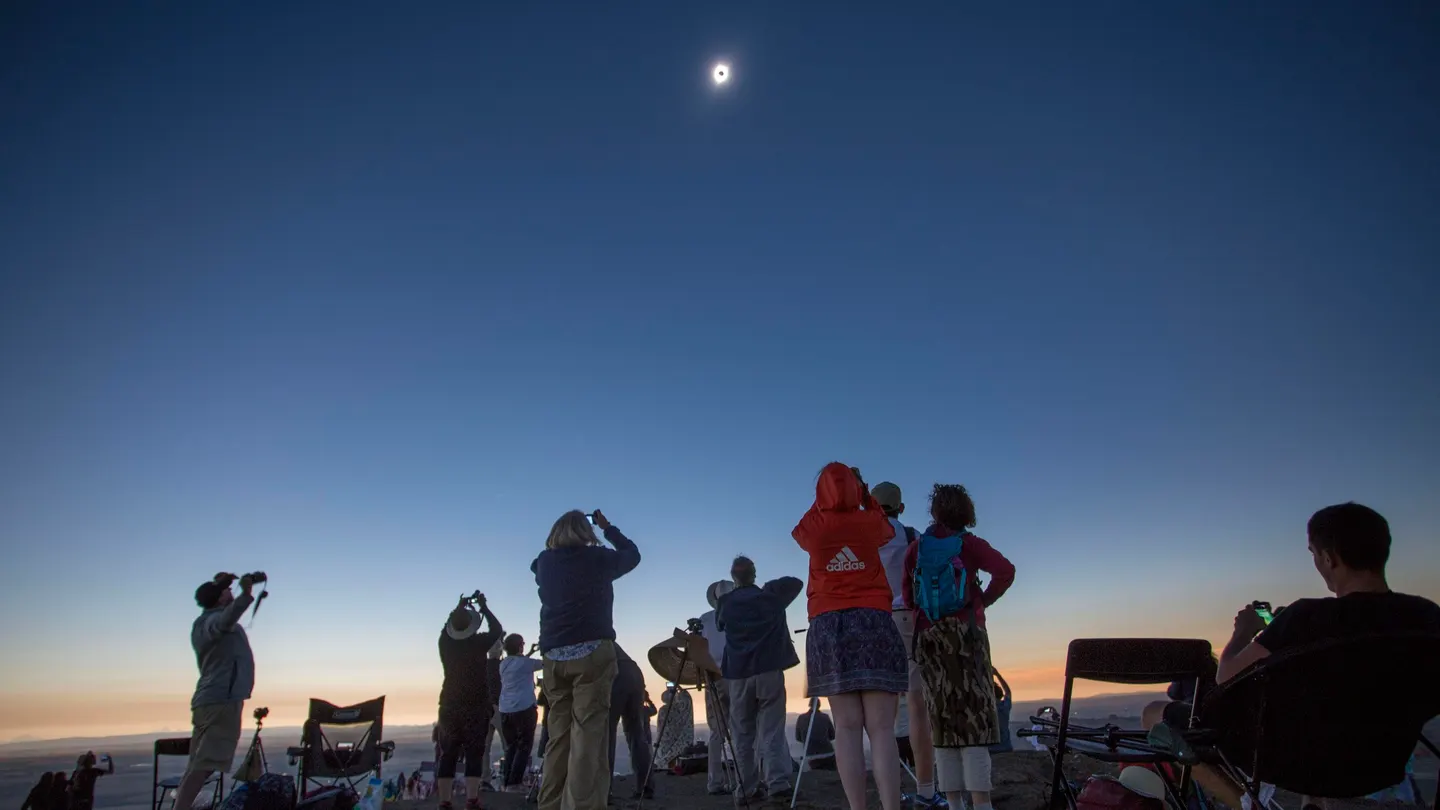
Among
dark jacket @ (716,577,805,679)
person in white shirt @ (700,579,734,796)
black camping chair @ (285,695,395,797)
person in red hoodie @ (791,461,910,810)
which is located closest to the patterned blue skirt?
person in red hoodie @ (791,461,910,810)

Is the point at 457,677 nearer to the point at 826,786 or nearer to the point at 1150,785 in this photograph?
the point at 826,786

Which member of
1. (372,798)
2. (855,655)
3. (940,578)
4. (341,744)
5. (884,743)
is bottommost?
(372,798)

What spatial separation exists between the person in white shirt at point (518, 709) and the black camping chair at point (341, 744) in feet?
A: 4.42

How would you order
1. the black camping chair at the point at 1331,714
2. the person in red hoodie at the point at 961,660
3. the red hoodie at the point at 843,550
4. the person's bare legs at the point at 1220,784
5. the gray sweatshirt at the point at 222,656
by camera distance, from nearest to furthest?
the black camping chair at the point at 1331,714, the person's bare legs at the point at 1220,784, the person in red hoodie at the point at 961,660, the red hoodie at the point at 843,550, the gray sweatshirt at the point at 222,656

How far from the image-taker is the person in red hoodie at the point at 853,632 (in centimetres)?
402

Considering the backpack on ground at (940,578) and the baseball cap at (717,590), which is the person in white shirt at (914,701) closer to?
the backpack on ground at (940,578)

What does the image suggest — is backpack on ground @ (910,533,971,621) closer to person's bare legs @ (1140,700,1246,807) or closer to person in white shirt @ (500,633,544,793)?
person's bare legs @ (1140,700,1246,807)

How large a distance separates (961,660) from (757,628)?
3173 mm

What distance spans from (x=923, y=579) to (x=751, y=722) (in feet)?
11.2

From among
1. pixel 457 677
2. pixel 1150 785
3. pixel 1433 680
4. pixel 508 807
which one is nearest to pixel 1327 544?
pixel 1433 680

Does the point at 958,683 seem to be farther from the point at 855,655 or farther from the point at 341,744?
the point at 341,744

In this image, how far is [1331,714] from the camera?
2182 millimetres

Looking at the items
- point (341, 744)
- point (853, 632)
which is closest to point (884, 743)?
point (853, 632)

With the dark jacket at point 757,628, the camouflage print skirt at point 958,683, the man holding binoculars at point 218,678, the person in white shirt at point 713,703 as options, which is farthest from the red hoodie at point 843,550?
the man holding binoculars at point 218,678
